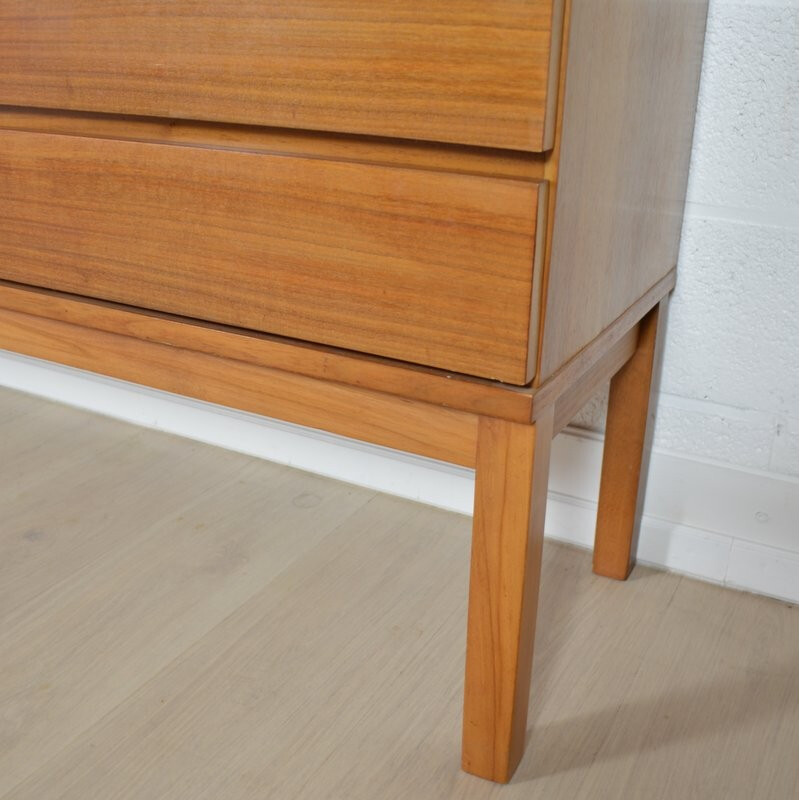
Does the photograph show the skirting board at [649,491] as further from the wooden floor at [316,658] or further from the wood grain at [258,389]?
the wood grain at [258,389]

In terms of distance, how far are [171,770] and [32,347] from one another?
0.40 m

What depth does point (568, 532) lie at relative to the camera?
1.21m

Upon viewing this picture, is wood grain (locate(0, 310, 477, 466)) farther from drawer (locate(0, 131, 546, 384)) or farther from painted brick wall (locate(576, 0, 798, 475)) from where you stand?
painted brick wall (locate(576, 0, 798, 475))

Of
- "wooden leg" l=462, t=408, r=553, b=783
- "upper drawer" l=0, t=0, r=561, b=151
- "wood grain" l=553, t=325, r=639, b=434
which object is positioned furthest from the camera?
"wood grain" l=553, t=325, r=639, b=434

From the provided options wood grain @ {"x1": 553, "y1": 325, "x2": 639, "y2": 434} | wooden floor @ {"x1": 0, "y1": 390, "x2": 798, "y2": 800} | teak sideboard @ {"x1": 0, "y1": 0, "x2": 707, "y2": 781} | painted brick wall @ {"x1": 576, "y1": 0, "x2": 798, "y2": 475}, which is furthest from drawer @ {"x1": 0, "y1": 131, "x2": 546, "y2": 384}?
painted brick wall @ {"x1": 576, "y1": 0, "x2": 798, "y2": 475}

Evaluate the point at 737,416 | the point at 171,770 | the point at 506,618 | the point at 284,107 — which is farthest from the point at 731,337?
the point at 171,770

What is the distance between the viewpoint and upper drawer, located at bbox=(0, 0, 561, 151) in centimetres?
59

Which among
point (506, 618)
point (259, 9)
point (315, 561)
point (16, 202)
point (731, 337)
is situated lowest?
point (315, 561)

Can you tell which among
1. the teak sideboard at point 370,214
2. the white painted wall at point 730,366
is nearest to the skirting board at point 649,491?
the white painted wall at point 730,366

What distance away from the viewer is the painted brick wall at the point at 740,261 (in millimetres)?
961

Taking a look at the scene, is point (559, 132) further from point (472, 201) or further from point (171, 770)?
point (171, 770)

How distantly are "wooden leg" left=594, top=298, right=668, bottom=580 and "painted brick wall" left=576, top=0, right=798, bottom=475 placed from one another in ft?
0.12

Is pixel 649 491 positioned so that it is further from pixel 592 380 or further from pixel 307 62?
pixel 307 62

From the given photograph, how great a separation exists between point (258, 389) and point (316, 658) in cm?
32
